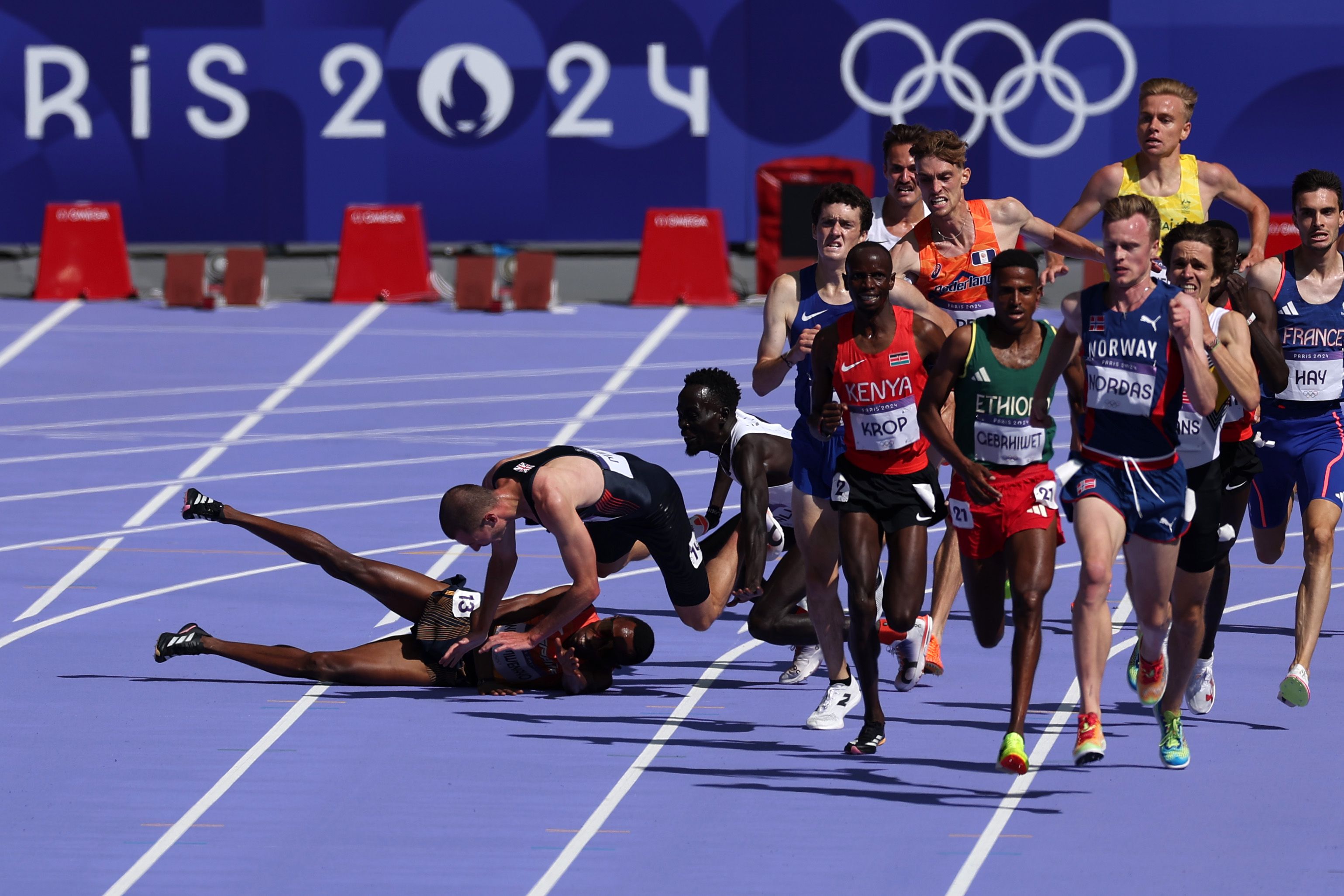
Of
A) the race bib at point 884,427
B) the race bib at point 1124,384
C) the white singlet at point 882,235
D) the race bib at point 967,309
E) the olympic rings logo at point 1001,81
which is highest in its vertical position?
the olympic rings logo at point 1001,81

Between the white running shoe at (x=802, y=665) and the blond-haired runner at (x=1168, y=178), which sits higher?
the blond-haired runner at (x=1168, y=178)

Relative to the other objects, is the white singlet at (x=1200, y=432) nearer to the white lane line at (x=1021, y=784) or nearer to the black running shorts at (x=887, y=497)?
the white lane line at (x=1021, y=784)

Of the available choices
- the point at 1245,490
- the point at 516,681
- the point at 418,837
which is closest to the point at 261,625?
the point at 516,681

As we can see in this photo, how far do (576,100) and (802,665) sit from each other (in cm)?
1172

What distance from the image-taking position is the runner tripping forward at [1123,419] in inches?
289

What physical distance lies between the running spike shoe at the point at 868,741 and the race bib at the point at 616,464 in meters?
1.75

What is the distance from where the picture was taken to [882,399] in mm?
8023

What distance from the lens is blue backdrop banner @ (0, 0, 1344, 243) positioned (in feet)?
64.4

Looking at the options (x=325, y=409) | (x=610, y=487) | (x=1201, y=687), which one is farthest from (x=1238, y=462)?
(x=325, y=409)

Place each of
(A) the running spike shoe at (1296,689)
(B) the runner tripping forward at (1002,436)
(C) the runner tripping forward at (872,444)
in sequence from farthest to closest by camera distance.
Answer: (A) the running spike shoe at (1296,689) < (C) the runner tripping forward at (872,444) < (B) the runner tripping forward at (1002,436)

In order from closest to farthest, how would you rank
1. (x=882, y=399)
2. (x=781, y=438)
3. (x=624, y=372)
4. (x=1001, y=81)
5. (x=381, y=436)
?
(x=882, y=399), (x=781, y=438), (x=381, y=436), (x=624, y=372), (x=1001, y=81)

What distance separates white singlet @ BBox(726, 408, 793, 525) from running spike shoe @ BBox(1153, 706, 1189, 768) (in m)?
2.14

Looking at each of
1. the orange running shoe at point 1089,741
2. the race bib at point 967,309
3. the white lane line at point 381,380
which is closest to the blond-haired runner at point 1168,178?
the race bib at point 967,309

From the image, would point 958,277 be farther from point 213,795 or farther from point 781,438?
point 213,795
